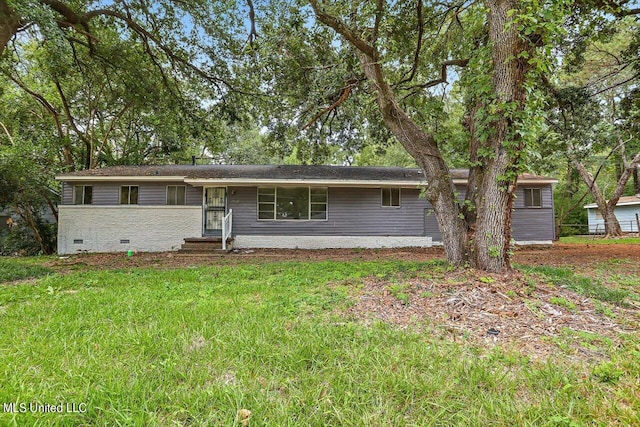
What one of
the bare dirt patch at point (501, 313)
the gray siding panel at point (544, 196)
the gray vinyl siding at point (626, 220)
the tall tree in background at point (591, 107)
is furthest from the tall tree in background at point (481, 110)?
the gray vinyl siding at point (626, 220)

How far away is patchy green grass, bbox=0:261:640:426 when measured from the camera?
168 centimetres

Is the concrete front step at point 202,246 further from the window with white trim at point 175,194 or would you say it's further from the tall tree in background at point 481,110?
the tall tree in background at point 481,110

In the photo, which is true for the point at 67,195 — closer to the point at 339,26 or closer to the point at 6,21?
the point at 6,21

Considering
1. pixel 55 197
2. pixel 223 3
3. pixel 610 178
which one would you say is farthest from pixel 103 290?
pixel 610 178

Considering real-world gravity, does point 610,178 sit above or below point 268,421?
above

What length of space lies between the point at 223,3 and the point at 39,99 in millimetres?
11954

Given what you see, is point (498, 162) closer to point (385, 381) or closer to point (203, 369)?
point (385, 381)

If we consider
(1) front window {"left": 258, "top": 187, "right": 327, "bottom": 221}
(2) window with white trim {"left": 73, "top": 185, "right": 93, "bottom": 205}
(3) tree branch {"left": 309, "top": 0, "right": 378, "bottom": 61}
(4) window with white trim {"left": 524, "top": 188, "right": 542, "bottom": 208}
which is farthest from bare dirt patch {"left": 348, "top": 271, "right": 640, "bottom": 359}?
(2) window with white trim {"left": 73, "top": 185, "right": 93, "bottom": 205}

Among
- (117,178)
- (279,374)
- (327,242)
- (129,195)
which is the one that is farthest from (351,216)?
(279,374)

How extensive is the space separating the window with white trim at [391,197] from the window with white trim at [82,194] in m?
11.7

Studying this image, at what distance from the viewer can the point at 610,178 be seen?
86.7 feet

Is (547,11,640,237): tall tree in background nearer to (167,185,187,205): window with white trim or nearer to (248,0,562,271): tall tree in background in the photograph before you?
(248,0,562,271): tall tree in background

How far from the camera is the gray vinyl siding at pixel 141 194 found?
11586 millimetres

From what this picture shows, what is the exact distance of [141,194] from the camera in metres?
11.7
